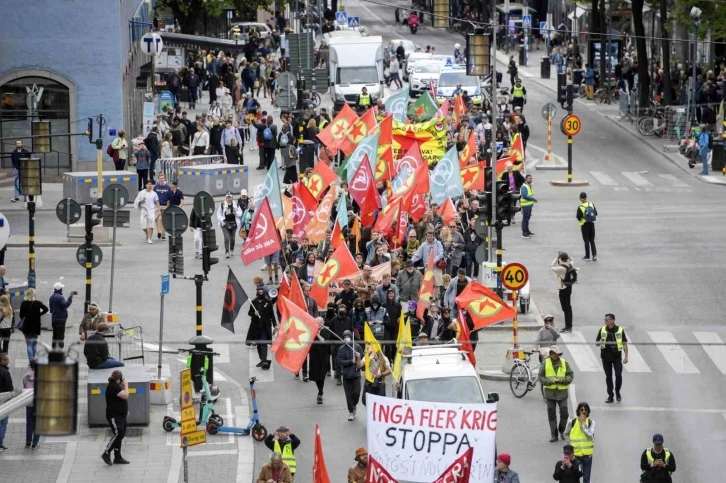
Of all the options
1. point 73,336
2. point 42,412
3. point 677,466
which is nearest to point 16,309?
point 73,336

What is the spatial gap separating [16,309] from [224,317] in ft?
18.8

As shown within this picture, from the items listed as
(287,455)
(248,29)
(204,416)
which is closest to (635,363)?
Answer: (204,416)

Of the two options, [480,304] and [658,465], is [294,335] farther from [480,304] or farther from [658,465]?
[658,465]

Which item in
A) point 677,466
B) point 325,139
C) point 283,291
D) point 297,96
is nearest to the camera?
point 677,466

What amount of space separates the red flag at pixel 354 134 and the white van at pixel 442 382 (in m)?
17.8

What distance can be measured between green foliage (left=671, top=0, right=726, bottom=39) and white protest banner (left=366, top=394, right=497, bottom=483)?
39884mm

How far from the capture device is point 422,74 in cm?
6975

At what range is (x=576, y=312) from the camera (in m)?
32.8

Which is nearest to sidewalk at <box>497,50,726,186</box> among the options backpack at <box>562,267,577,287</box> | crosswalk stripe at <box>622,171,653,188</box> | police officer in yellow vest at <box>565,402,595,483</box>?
crosswalk stripe at <box>622,171,653,188</box>

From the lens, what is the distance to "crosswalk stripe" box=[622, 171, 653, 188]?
161 ft

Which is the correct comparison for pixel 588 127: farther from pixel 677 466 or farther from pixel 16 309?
pixel 677 466

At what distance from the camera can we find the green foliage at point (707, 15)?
58.1 metres

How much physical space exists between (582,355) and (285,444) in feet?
30.3

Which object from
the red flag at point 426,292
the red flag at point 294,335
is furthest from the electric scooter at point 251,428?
the red flag at point 426,292
